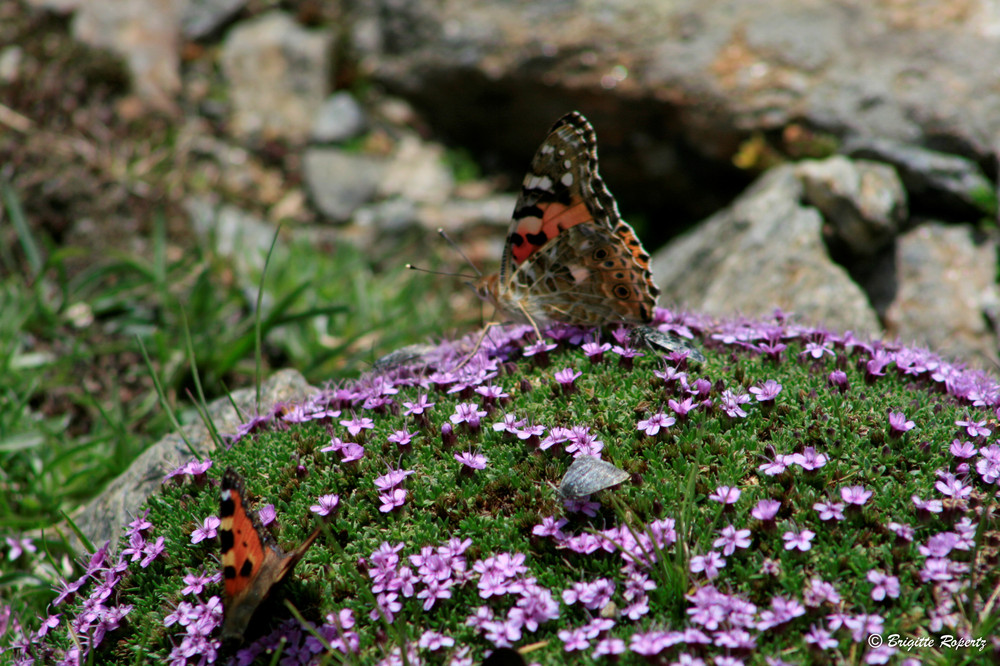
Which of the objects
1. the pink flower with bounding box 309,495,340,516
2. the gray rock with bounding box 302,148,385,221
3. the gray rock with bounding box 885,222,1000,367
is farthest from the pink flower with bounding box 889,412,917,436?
the gray rock with bounding box 302,148,385,221

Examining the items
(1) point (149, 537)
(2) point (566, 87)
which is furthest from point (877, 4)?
(1) point (149, 537)

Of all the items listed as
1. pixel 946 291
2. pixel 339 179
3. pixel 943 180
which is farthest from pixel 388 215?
pixel 946 291

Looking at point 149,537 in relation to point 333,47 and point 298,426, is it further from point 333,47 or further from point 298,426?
point 333,47

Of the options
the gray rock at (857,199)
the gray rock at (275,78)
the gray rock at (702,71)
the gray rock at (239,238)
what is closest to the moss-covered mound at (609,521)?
the gray rock at (857,199)

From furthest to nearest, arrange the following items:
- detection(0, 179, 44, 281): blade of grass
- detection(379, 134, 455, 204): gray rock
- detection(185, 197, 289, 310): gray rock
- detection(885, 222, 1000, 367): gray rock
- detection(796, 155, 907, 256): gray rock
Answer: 1. detection(379, 134, 455, 204): gray rock
2. detection(185, 197, 289, 310): gray rock
3. detection(0, 179, 44, 281): blade of grass
4. detection(796, 155, 907, 256): gray rock
5. detection(885, 222, 1000, 367): gray rock

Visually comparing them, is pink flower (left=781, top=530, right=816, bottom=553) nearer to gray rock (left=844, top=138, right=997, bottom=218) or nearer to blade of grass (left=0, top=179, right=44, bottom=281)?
gray rock (left=844, top=138, right=997, bottom=218)

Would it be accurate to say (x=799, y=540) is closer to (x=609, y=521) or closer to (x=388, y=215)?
(x=609, y=521)

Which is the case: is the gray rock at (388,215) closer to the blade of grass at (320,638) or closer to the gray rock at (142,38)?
the gray rock at (142,38)
